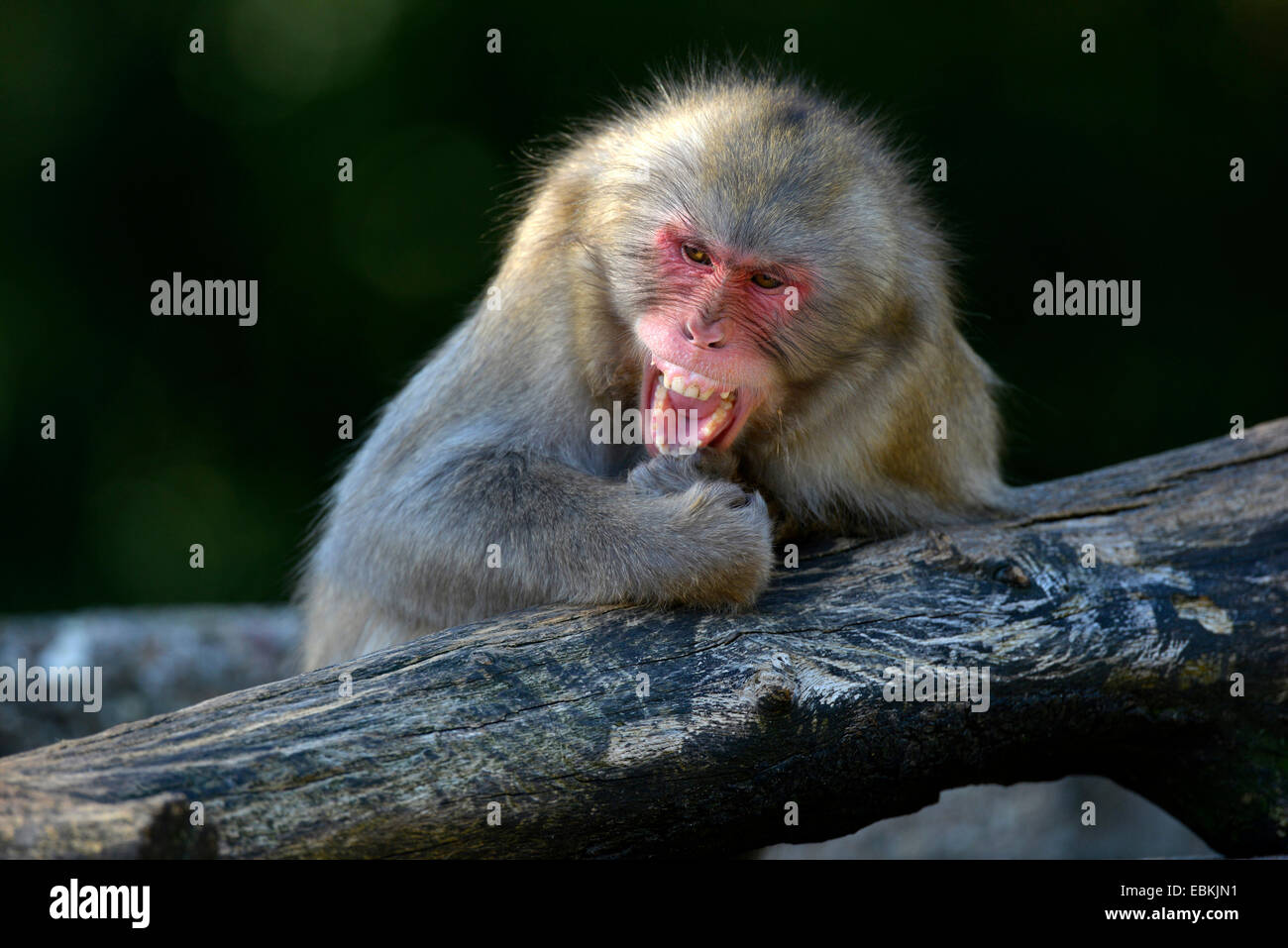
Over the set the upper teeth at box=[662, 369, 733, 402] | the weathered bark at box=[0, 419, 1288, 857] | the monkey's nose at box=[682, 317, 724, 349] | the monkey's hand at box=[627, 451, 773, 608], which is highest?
the monkey's nose at box=[682, 317, 724, 349]

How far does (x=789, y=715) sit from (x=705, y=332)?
1.21 metres

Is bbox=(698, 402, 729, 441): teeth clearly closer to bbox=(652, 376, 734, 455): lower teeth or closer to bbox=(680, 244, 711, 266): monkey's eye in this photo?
bbox=(652, 376, 734, 455): lower teeth

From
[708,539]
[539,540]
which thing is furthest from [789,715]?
[539,540]

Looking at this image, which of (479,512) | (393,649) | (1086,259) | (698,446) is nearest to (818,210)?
(698,446)

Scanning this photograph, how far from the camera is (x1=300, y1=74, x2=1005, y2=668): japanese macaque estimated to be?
153 inches

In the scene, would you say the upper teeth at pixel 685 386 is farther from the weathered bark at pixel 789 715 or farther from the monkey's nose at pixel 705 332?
the weathered bark at pixel 789 715

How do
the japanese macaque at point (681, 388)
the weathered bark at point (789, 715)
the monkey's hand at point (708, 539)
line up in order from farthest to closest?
the japanese macaque at point (681, 388), the monkey's hand at point (708, 539), the weathered bark at point (789, 715)

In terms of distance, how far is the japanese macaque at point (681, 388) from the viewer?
3898mm

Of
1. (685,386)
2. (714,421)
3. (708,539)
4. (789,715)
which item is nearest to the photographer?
(789,715)

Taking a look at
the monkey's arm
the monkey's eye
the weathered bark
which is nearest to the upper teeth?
the monkey's arm

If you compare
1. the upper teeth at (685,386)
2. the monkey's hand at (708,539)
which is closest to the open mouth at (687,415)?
the upper teeth at (685,386)

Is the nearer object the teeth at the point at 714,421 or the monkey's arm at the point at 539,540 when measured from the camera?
the monkey's arm at the point at 539,540

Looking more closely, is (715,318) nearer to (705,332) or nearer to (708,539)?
(705,332)

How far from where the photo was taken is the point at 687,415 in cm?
411
